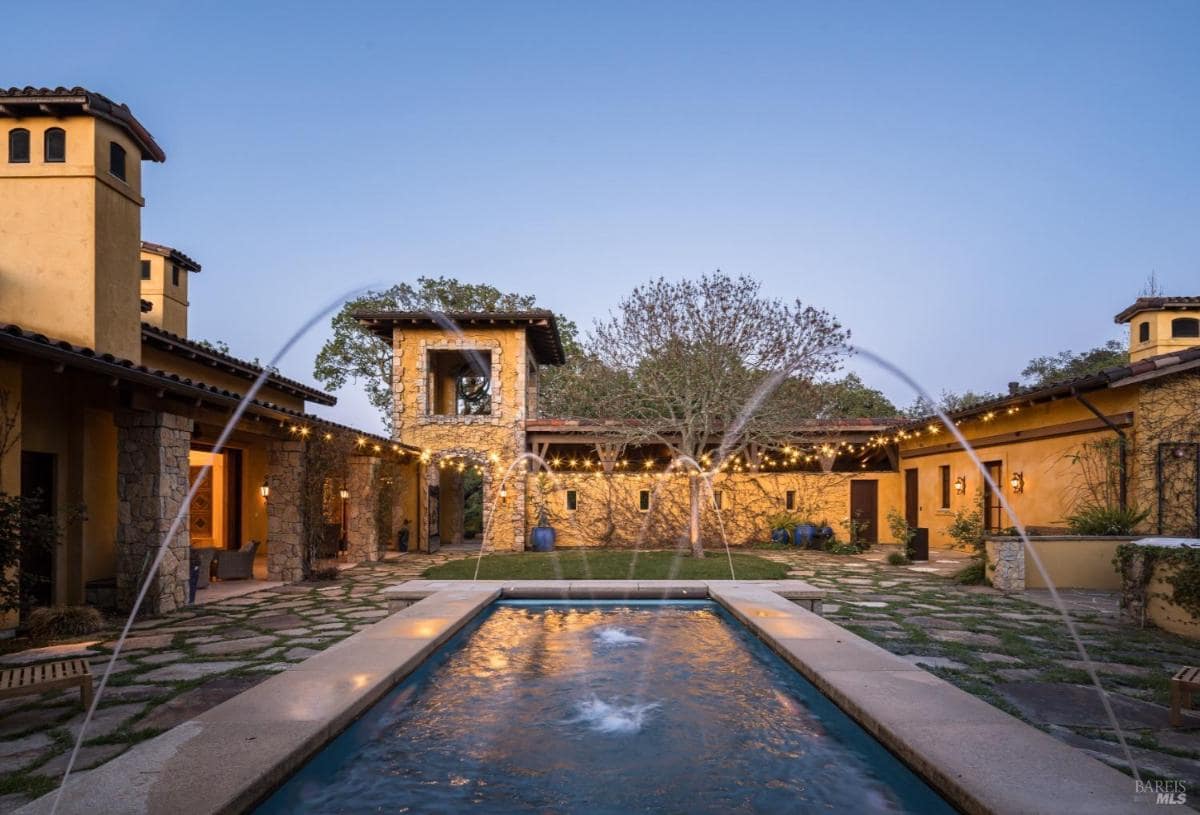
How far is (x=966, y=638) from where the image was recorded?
275 inches

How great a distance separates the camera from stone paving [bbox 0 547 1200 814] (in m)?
4.01

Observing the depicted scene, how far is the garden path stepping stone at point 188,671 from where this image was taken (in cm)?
544

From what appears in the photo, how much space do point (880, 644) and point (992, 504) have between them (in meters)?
11.0

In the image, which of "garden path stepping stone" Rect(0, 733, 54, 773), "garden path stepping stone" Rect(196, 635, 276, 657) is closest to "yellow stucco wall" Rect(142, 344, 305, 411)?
"garden path stepping stone" Rect(196, 635, 276, 657)

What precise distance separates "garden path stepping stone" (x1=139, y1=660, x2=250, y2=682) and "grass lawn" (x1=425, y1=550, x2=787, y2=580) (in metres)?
5.70

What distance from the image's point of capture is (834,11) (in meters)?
13.1

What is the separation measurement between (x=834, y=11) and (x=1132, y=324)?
57.0ft

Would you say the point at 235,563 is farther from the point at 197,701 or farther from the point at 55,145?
the point at 197,701

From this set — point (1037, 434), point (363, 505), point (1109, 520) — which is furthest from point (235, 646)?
point (1037, 434)

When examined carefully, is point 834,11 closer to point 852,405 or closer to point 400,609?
point 400,609

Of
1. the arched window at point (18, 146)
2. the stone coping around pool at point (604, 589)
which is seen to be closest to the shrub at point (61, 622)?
the stone coping around pool at point (604, 589)

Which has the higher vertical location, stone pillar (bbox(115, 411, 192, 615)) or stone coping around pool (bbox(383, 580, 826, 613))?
stone pillar (bbox(115, 411, 192, 615))

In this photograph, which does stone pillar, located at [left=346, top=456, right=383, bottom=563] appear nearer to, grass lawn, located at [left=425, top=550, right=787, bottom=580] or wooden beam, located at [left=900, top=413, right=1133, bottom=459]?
grass lawn, located at [left=425, top=550, right=787, bottom=580]

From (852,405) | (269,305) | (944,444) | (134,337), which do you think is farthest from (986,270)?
(269,305)
